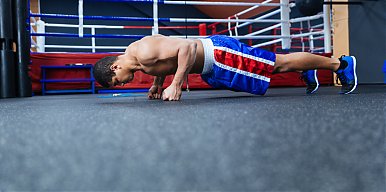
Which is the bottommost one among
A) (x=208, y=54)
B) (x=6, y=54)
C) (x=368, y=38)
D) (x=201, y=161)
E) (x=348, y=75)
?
(x=201, y=161)

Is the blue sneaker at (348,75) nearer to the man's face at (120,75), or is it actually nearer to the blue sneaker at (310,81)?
the blue sneaker at (310,81)

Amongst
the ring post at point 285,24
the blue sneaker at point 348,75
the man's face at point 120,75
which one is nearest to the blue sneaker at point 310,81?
the blue sneaker at point 348,75

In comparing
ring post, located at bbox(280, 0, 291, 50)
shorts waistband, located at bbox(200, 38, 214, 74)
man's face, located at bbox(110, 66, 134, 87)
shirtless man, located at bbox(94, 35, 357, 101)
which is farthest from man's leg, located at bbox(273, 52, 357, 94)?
ring post, located at bbox(280, 0, 291, 50)

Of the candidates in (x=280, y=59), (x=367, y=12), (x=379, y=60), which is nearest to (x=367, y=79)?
(x=379, y=60)

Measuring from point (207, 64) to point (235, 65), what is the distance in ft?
0.44

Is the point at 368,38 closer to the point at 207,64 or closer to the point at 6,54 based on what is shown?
the point at 207,64

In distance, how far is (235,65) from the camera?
5.65 ft

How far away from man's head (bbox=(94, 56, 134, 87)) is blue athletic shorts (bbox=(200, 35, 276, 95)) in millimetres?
390

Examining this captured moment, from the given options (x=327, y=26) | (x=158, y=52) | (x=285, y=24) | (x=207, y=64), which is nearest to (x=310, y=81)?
(x=207, y=64)

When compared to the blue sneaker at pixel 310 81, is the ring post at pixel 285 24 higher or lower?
higher

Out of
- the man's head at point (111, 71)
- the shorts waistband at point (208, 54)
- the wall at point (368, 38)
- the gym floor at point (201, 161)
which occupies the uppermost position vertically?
the wall at point (368, 38)

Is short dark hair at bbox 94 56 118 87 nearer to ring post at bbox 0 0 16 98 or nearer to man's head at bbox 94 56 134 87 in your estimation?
man's head at bbox 94 56 134 87

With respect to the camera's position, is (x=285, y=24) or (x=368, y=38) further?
(x=368, y=38)

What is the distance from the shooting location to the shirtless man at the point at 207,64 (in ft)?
5.04
